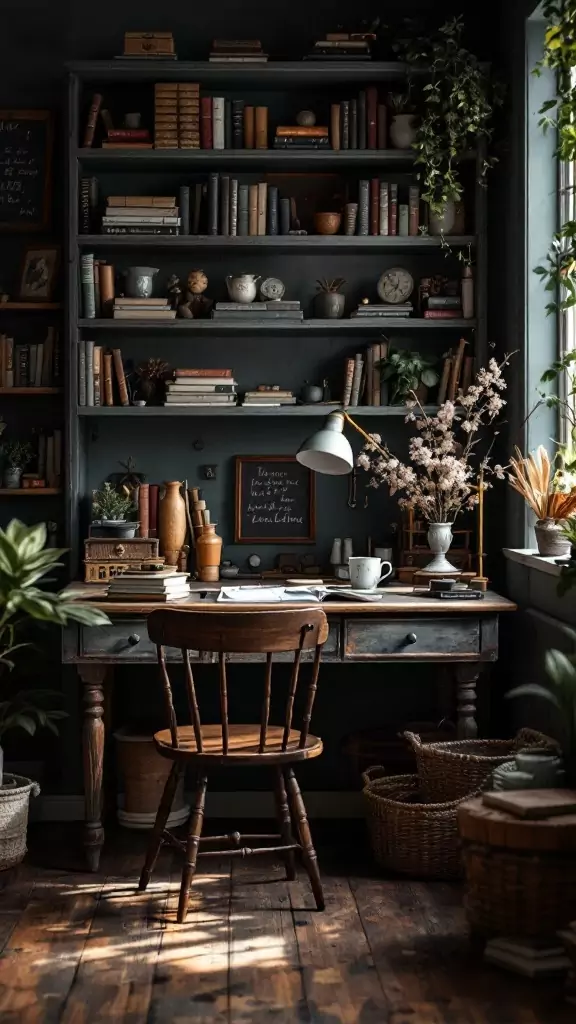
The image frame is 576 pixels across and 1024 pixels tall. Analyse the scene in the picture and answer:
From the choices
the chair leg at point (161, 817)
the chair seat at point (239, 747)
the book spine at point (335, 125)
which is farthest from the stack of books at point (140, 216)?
the chair leg at point (161, 817)

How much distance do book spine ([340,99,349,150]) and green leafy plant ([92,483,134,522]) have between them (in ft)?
5.02

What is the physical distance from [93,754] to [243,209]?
6.65ft

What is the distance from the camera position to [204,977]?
306 centimetres

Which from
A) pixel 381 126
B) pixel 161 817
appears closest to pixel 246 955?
pixel 161 817

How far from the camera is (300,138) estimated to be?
452 cm

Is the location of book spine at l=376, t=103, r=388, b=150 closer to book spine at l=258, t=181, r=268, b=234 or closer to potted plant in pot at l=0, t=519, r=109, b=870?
book spine at l=258, t=181, r=268, b=234

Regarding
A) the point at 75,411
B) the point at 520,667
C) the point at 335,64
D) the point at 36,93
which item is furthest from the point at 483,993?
the point at 36,93

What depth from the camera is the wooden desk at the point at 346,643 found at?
13.0 feet

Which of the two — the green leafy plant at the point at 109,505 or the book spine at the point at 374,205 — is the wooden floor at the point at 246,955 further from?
the book spine at the point at 374,205

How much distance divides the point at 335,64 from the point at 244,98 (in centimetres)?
43

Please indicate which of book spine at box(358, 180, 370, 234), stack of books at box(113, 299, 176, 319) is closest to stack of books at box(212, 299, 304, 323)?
stack of books at box(113, 299, 176, 319)

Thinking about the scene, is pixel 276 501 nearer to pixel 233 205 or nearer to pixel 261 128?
pixel 233 205

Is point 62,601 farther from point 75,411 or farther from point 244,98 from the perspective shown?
point 244,98

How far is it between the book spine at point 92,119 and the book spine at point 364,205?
990mm
